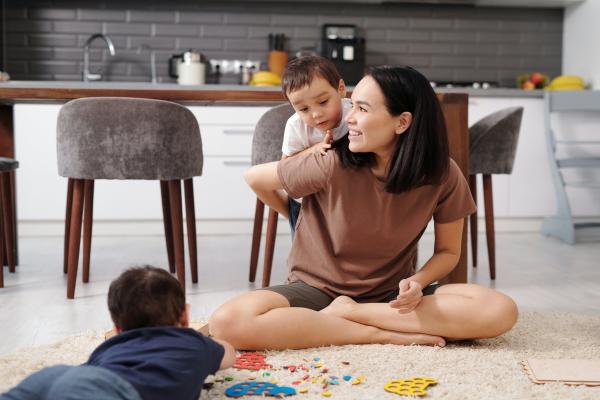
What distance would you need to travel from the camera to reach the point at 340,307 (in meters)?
2.07

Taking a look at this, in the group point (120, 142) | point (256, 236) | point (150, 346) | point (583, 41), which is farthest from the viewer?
point (583, 41)

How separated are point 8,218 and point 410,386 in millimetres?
2236

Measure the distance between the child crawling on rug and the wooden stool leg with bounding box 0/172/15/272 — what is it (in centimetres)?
201

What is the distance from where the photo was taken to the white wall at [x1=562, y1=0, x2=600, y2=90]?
514 centimetres

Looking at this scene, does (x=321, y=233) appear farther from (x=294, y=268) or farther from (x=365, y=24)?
(x=365, y=24)

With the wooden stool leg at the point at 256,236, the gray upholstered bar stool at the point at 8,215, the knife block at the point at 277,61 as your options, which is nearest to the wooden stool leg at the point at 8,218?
the gray upholstered bar stool at the point at 8,215

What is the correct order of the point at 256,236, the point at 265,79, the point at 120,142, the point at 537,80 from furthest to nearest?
the point at 537,80 → the point at 265,79 → the point at 256,236 → the point at 120,142

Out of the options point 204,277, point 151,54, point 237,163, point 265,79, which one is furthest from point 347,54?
point 204,277

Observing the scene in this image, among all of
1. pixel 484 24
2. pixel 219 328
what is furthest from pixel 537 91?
pixel 219 328

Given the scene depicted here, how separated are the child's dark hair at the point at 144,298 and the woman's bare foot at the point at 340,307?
0.67m

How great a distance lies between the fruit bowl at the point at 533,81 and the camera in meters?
5.15

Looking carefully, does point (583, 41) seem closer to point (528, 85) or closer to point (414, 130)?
point (528, 85)

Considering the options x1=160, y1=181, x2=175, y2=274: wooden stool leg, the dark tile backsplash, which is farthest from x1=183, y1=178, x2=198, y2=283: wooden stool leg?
the dark tile backsplash

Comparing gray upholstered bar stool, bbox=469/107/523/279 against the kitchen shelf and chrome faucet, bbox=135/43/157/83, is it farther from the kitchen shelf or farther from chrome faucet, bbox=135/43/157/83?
chrome faucet, bbox=135/43/157/83
